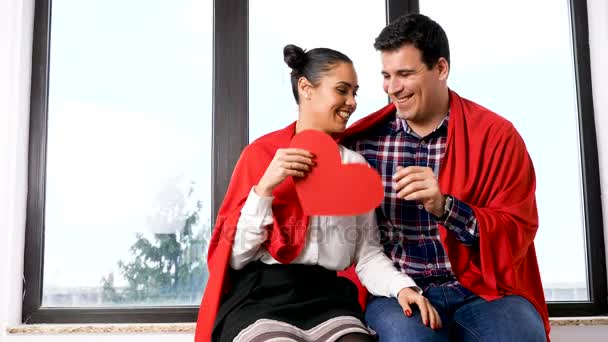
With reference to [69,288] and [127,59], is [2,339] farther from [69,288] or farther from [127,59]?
[127,59]

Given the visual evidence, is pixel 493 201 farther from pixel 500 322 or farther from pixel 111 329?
pixel 111 329

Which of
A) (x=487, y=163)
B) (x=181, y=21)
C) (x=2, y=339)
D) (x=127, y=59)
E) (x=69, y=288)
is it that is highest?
(x=181, y=21)

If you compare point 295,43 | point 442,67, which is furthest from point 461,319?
point 295,43

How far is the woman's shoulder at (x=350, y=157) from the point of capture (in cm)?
154

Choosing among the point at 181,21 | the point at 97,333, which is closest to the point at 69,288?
the point at 97,333

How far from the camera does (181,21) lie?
7.35 feet

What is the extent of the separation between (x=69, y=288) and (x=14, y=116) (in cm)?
69

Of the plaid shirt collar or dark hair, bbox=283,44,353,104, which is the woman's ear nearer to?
dark hair, bbox=283,44,353,104

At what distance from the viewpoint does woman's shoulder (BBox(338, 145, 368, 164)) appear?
1.54m

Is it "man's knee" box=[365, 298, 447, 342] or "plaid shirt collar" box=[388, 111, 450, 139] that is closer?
"man's knee" box=[365, 298, 447, 342]

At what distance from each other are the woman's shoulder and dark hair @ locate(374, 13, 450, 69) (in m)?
0.32

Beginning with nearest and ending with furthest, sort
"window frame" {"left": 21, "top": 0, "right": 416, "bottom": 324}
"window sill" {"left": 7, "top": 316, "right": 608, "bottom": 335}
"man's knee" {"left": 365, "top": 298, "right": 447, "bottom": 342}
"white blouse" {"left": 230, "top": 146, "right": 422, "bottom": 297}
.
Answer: "man's knee" {"left": 365, "top": 298, "right": 447, "bottom": 342} → "white blouse" {"left": 230, "top": 146, "right": 422, "bottom": 297} → "window sill" {"left": 7, "top": 316, "right": 608, "bottom": 335} → "window frame" {"left": 21, "top": 0, "right": 416, "bottom": 324}

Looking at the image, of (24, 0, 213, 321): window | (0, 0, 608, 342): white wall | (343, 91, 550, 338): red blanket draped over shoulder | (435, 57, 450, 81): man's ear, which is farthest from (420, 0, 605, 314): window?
(24, 0, 213, 321): window

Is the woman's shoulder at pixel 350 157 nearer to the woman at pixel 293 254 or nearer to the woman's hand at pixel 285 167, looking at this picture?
the woman at pixel 293 254
